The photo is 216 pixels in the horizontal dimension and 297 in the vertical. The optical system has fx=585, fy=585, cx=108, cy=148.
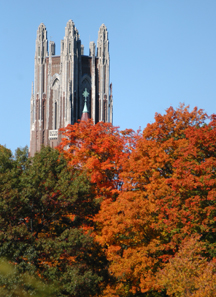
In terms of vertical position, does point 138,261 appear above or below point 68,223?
below

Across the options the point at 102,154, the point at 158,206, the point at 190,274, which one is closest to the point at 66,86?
the point at 102,154

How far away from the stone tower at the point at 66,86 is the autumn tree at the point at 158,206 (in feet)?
196

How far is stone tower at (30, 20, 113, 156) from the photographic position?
92.1 m

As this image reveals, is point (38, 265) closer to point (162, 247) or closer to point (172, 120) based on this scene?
point (162, 247)

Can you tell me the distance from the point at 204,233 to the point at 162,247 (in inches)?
82.5

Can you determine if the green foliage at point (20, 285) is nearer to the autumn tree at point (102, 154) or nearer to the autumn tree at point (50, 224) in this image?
the autumn tree at point (50, 224)

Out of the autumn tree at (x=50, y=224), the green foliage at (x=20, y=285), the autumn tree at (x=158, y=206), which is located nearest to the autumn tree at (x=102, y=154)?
the autumn tree at (x=158, y=206)

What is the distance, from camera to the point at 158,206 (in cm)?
2833

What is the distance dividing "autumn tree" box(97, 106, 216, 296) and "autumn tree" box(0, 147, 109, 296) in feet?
4.26

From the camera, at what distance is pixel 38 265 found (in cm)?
2534

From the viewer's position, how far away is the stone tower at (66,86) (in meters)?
92.1

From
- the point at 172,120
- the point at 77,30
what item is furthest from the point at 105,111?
the point at 172,120

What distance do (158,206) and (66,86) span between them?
216 feet

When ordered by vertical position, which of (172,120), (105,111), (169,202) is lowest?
(169,202)
